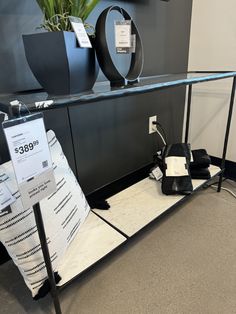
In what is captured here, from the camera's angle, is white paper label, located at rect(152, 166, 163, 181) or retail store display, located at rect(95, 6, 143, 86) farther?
white paper label, located at rect(152, 166, 163, 181)

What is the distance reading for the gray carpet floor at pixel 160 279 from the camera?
3.02 feet

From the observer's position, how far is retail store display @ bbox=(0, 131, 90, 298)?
779mm

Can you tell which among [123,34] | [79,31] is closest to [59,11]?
[79,31]

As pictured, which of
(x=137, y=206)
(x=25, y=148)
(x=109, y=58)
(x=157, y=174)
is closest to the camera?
(x=25, y=148)

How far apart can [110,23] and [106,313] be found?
1304 millimetres

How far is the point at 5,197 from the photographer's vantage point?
732 millimetres

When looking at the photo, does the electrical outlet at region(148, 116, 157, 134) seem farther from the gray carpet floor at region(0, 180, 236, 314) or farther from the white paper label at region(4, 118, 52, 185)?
the white paper label at region(4, 118, 52, 185)

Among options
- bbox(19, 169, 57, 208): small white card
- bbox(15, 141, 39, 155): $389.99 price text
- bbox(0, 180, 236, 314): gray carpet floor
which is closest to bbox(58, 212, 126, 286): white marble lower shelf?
bbox(0, 180, 236, 314): gray carpet floor

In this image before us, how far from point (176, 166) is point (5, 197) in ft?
3.15

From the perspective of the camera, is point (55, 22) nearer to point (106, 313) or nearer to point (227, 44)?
point (106, 313)

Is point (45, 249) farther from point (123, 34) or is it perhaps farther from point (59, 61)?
point (123, 34)

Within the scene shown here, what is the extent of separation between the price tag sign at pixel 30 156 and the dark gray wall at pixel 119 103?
49 cm

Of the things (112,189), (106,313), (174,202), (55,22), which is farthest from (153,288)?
(55,22)

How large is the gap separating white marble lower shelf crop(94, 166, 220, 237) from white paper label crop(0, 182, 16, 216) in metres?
0.53
